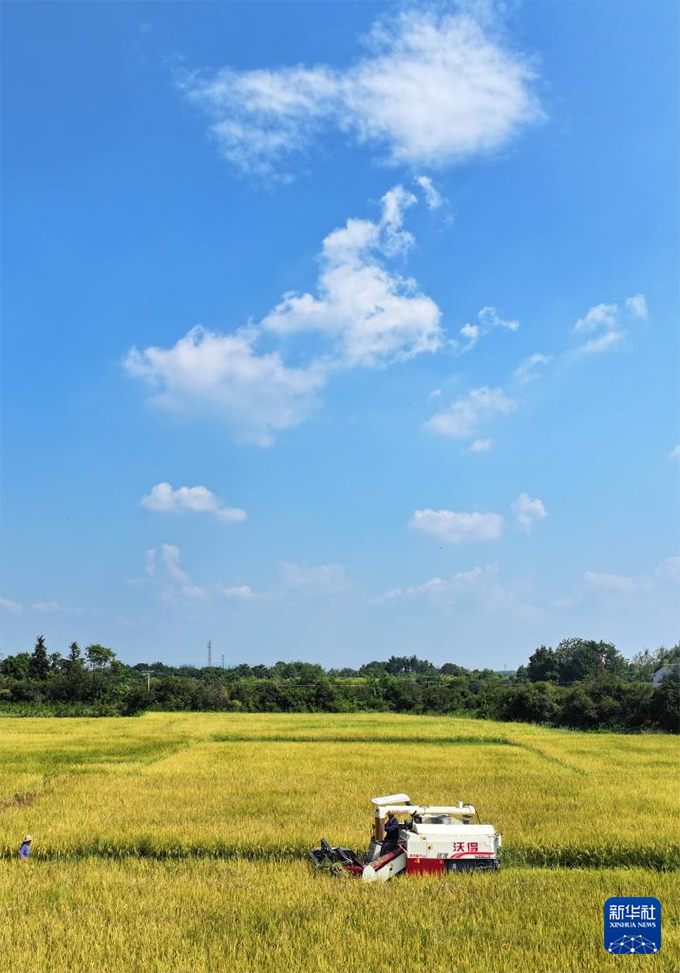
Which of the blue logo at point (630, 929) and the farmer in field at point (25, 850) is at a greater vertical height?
the blue logo at point (630, 929)

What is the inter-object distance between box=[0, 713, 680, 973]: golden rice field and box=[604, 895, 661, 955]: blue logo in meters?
0.11

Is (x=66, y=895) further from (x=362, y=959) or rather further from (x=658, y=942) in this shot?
(x=658, y=942)

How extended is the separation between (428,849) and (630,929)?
2440mm

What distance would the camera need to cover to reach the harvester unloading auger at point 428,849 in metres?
8.48

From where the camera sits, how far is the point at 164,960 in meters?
6.45

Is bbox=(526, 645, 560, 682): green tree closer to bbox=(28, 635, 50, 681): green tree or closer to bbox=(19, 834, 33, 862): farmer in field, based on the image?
bbox=(28, 635, 50, 681): green tree

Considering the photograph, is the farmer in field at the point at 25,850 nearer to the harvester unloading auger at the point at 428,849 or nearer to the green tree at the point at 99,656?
the harvester unloading auger at the point at 428,849

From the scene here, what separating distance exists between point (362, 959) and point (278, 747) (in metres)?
20.2

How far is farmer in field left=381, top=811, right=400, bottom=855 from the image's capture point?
28.9 ft

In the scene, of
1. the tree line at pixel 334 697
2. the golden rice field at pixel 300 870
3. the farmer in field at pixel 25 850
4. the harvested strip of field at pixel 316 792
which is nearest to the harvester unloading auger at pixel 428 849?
the golden rice field at pixel 300 870

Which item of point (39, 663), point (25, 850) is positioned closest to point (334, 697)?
point (39, 663)

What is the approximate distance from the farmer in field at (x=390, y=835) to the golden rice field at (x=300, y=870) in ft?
2.00

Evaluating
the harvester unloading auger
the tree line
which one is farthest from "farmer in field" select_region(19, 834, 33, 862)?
the tree line

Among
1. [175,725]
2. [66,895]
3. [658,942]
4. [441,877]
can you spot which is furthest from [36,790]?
[175,725]
